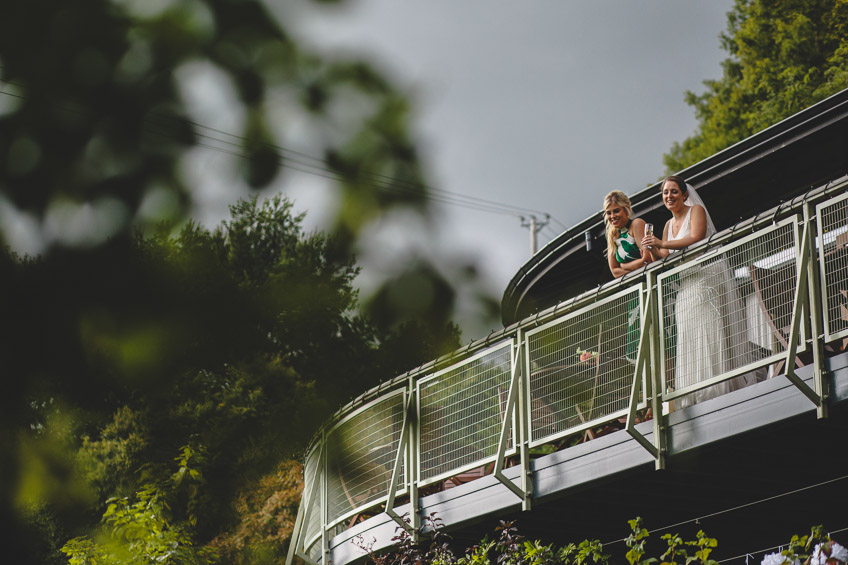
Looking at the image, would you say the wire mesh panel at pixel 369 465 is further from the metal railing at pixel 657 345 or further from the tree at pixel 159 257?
the tree at pixel 159 257

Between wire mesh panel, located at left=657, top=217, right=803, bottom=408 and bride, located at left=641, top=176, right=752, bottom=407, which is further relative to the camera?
bride, located at left=641, top=176, right=752, bottom=407

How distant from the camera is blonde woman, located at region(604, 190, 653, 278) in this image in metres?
7.71

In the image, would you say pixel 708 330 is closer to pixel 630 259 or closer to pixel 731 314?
A: pixel 731 314

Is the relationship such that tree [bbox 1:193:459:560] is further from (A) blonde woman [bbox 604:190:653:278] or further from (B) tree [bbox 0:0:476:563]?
(A) blonde woman [bbox 604:190:653:278]

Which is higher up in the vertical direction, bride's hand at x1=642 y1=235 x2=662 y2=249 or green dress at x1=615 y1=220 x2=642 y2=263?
green dress at x1=615 y1=220 x2=642 y2=263

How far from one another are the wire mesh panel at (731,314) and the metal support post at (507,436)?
4.14 feet

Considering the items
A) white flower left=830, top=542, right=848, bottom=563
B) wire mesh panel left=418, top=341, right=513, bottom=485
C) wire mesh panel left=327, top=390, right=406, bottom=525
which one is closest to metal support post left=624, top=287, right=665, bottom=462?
wire mesh panel left=418, top=341, right=513, bottom=485

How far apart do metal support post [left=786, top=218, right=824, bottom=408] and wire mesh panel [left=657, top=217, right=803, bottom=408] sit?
181mm

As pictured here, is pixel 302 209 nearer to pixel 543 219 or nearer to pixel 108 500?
pixel 543 219

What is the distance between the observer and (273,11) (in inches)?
73.0

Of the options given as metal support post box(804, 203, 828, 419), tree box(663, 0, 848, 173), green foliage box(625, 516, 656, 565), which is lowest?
green foliage box(625, 516, 656, 565)

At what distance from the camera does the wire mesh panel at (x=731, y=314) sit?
6609mm

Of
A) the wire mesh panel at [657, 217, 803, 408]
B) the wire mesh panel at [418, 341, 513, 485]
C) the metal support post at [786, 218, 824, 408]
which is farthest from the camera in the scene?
the wire mesh panel at [418, 341, 513, 485]

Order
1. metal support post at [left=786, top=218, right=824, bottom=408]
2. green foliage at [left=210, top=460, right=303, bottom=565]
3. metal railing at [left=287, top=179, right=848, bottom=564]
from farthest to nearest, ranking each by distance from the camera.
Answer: metal railing at [left=287, top=179, right=848, bottom=564] < metal support post at [left=786, top=218, right=824, bottom=408] < green foliage at [left=210, top=460, right=303, bottom=565]
